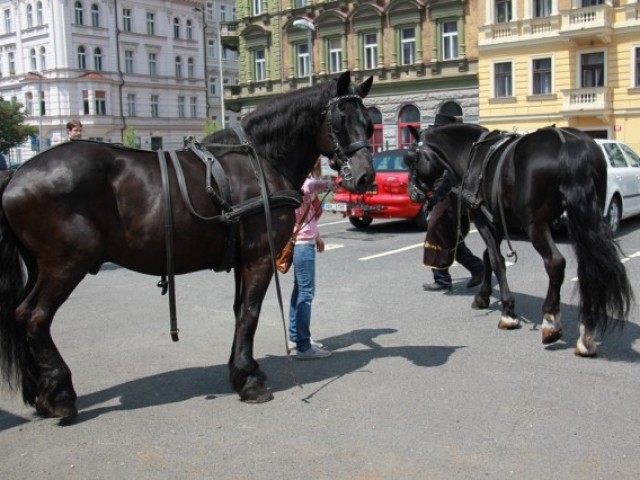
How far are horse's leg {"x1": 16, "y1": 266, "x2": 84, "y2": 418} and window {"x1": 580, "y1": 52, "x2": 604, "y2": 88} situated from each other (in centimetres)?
3094

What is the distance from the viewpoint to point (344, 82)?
488 centimetres

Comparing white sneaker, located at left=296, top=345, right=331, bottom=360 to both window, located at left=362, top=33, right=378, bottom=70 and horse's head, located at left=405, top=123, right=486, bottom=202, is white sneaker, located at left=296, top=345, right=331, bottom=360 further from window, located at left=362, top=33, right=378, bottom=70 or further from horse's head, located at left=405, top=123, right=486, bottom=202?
window, located at left=362, top=33, right=378, bottom=70

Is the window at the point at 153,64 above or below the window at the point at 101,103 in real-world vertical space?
above

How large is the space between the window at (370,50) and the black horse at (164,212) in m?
35.3

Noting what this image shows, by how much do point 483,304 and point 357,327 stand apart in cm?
162

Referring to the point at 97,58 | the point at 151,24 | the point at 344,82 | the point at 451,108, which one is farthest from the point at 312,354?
the point at 151,24

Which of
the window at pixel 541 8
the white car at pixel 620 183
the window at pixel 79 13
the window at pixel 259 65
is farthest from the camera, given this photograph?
the window at pixel 79 13

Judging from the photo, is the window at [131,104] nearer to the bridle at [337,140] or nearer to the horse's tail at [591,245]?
the horse's tail at [591,245]

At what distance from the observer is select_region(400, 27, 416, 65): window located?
1470 inches

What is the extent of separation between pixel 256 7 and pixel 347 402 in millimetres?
43088

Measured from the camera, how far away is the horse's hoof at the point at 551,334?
599 centimetres

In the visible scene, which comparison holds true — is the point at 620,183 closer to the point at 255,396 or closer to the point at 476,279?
the point at 476,279

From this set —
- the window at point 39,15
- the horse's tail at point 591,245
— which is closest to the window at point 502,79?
the horse's tail at point 591,245

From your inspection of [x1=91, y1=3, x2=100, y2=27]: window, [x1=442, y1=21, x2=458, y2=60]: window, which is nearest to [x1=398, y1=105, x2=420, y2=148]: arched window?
[x1=442, y1=21, x2=458, y2=60]: window
